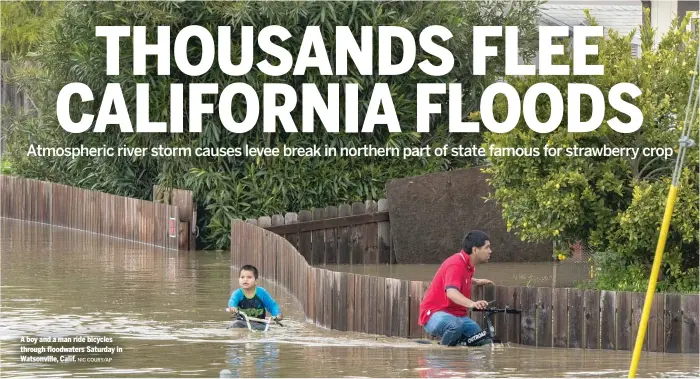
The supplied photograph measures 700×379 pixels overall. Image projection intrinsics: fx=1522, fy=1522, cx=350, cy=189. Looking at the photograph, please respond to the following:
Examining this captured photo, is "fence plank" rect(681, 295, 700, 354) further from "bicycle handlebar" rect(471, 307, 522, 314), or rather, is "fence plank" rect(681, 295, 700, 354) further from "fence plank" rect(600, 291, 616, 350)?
"bicycle handlebar" rect(471, 307, 522, 314)

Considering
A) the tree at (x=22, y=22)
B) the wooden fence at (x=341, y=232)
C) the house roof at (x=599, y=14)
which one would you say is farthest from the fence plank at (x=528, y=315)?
the tree at (x=22, y=22)

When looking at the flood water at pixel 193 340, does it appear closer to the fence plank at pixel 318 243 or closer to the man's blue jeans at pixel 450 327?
the man's blue jeans at pixel 450 327

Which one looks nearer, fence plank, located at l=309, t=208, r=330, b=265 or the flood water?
the flood water

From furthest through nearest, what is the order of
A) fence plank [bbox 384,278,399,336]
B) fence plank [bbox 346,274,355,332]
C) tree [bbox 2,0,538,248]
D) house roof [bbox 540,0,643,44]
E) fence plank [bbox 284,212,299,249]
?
house roof [bbox 540,0,643,44] < tree [bbox 2,0,538,248] < fence plank [bbox 284,212,299,249] < fence plank [bbox 346,274,355,332] < fence plank [bbox 384,278,399,336]

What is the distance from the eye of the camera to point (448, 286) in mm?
14477

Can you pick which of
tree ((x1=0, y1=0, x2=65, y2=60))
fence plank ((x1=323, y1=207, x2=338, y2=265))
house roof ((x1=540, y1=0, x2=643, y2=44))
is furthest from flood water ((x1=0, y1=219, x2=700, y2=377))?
tree ((x1=0, y1=0, x2=65, y2=60))

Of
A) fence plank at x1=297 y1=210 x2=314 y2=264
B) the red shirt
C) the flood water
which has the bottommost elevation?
the flood water

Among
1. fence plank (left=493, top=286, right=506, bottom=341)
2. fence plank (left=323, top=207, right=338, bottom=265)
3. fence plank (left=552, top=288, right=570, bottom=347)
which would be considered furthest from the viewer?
fence plank (left=323, top=207, right=338, bottom=265)

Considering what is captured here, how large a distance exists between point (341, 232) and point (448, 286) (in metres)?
10.1

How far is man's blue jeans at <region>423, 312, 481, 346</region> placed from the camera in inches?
571

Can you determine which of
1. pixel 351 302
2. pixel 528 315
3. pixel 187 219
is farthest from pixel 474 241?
pixel 187 219

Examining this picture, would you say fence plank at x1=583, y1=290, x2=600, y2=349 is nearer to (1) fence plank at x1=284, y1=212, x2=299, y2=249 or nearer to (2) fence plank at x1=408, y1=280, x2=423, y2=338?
(2) fence plank at x1=408, y1=280, x2=423, y2=338

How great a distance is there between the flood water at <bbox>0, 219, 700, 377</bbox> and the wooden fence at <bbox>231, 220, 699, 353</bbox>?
22 cm

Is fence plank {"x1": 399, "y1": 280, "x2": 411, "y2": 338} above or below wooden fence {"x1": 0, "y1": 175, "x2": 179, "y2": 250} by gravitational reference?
below
